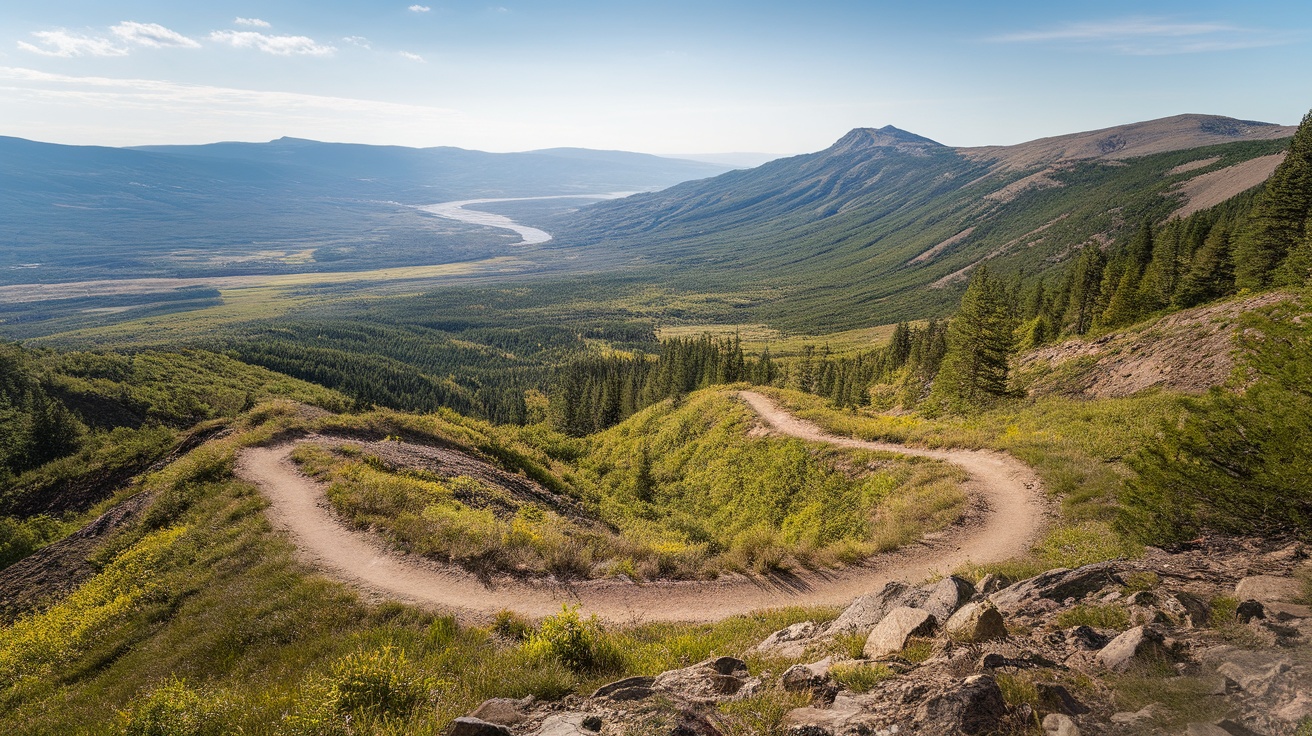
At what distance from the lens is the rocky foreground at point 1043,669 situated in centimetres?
571

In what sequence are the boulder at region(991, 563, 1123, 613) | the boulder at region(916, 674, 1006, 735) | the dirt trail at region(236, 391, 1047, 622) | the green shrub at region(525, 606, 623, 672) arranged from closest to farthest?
the boulder at region(916, 674, 1006, 735)
the boulder at region(991, 563, 1123, 613)
the green shrub at region(525, 606, 623, 672)
the dirt trail at region(236, 391, 1047, 622)

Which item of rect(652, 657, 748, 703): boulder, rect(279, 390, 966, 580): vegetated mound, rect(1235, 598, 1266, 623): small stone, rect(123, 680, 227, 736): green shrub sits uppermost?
rect(1235, 598, 1266, 623): small stone

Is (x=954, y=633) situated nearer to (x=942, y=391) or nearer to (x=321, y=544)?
(x=321, y=544)

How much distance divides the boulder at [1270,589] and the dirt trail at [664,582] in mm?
7585

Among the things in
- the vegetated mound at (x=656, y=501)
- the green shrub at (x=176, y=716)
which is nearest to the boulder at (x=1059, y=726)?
the vegetated mound at (x=656, y=501)

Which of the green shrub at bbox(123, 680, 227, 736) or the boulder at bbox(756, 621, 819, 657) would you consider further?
the boulder at bbox(756, 621, 819, 657)

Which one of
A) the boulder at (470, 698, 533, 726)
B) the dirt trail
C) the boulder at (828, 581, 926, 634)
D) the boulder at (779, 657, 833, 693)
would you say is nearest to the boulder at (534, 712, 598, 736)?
the boulder at (470, 698, 533, 726)

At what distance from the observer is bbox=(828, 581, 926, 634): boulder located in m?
10.7

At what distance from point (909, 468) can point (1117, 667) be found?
17953mm

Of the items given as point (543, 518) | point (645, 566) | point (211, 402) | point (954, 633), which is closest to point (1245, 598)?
point (954, 633)

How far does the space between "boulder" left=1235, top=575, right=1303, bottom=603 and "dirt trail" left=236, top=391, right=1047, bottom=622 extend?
299 inches

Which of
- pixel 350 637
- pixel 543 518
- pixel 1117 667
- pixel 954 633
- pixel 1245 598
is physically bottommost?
pixel 543 518

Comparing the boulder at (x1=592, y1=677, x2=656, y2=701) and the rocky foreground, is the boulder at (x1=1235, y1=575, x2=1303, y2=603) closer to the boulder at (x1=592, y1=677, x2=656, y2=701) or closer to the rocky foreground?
the rocky foreground

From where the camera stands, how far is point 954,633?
866 centimetres
